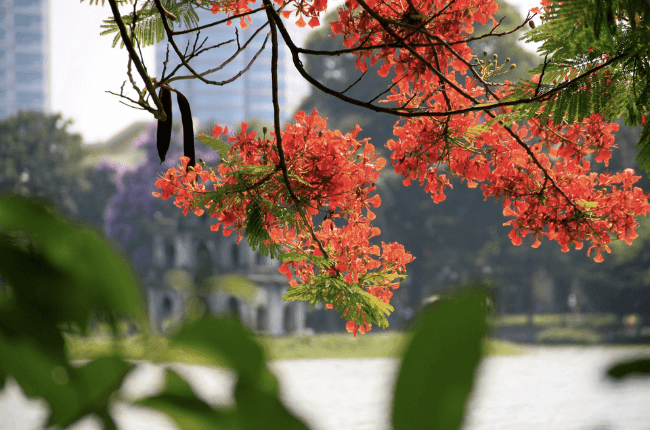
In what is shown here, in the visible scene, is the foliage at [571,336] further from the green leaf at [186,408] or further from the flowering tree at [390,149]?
the green leaf at [186,408]

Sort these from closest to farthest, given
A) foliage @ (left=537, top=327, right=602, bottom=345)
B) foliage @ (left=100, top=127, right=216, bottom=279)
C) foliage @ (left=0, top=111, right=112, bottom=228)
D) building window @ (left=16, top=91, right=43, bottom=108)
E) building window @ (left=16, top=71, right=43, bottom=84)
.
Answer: foliage @ (left=0, top=111, right=112, bottom=228) < foliage @ (left=537, top=327, right=602, bottom=345) < foliage @ (left=100, top=127, right=216, bottom=279) < building window @ (left=16, top=71, right=43, bottom=84) < building window @ (left=16, top=91, right=43, bottom=108)

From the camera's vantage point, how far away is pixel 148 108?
2.25 meters

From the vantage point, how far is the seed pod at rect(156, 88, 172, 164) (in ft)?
7.60

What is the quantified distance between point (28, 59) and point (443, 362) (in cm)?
6864

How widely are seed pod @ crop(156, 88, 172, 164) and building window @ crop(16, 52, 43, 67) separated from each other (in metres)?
66.3

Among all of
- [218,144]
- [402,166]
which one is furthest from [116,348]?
[402,166]

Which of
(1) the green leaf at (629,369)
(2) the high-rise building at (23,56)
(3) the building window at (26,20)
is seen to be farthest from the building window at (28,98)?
(1) the green leaf at (629,369)

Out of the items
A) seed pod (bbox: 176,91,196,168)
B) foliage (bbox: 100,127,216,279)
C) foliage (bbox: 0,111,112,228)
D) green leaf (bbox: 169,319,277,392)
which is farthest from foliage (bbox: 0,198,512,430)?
foliage (bbox: 100,127,216,279)

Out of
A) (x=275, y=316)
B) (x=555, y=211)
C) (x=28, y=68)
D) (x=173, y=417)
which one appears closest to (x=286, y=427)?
(x=173, y=417)

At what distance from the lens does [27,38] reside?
204 feet

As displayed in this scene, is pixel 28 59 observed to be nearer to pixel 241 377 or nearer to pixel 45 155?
pixel 45 155

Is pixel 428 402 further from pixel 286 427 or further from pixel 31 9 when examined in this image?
pixel 31 9

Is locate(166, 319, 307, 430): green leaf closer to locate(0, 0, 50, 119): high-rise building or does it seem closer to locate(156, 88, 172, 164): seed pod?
locate(156, 88, 172, 164): seed pod

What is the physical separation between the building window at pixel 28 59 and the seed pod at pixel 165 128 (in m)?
66.3
